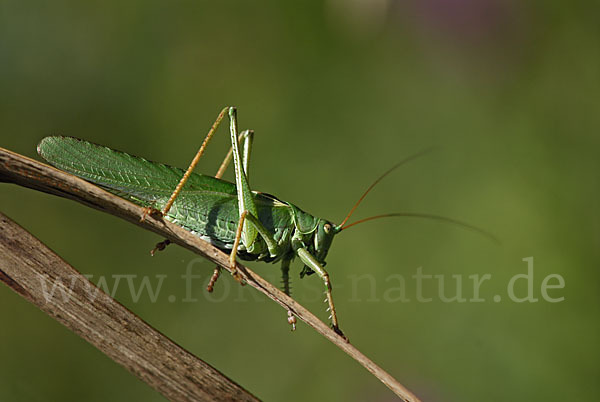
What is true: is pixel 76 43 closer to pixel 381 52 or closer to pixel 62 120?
pixel 62 120

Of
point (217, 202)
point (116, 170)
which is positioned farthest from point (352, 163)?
point (116, 170)

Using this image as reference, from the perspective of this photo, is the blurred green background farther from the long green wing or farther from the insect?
the long green wing

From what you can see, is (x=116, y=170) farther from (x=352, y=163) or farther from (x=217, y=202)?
(x=352, y=163)

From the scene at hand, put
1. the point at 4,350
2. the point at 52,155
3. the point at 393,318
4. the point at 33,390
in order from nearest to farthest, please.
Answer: the point at 52,155 < the point at 33,390 < the point at 4,350 < the point at 393,318

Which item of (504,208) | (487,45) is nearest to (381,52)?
(487,45)

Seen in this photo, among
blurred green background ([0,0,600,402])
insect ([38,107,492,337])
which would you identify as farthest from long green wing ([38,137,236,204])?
blurred green background ([0,0,600,402])

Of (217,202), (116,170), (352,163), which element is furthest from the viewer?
(352,163)
